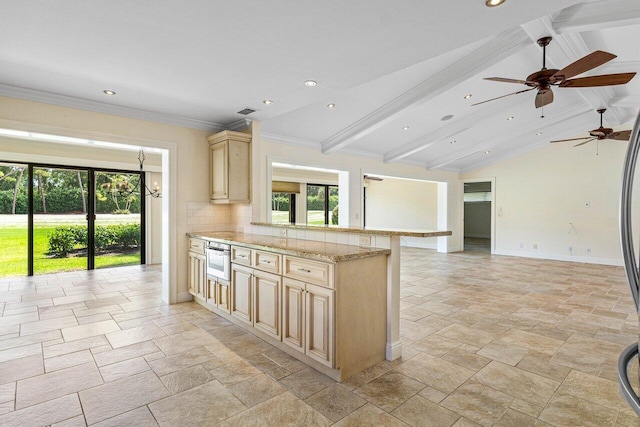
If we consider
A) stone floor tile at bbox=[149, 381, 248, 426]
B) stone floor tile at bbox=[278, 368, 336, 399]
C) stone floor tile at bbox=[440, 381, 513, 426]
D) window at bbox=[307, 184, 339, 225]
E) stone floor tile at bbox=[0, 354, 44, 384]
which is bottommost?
stone floor tile at bbox=[440, 381, 513, 426]

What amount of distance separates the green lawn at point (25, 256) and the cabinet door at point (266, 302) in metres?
5.17

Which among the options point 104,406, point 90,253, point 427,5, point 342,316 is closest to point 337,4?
point 427,5

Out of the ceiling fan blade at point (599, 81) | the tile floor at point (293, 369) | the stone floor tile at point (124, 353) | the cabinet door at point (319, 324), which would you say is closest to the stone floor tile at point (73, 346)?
the tile floor at point (293, 369)

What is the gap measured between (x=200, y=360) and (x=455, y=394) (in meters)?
1.98

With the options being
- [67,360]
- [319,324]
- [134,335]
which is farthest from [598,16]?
[67,360]

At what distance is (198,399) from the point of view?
2.21m

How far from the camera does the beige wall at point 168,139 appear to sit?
135 inches

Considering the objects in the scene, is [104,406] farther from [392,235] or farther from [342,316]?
[392,235]

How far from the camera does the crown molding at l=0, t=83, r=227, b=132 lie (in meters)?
3.32

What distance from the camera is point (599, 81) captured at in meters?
3.46

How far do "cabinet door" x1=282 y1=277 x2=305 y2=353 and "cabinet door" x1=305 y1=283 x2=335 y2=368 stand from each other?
0.25ft

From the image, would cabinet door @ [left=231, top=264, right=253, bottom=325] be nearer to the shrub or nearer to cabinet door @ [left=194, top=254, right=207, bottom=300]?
cabinet door @ [left=194, top=254, right=207, bottom=300]

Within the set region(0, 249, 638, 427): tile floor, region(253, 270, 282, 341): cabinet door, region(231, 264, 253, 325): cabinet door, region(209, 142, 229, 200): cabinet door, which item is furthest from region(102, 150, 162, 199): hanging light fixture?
region(253, 270, 282, 341): cabinet door

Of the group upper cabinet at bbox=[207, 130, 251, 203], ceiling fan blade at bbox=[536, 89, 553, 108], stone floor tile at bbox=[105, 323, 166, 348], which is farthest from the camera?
upper cabinet at bbox=[207, 130, 251, 203]
